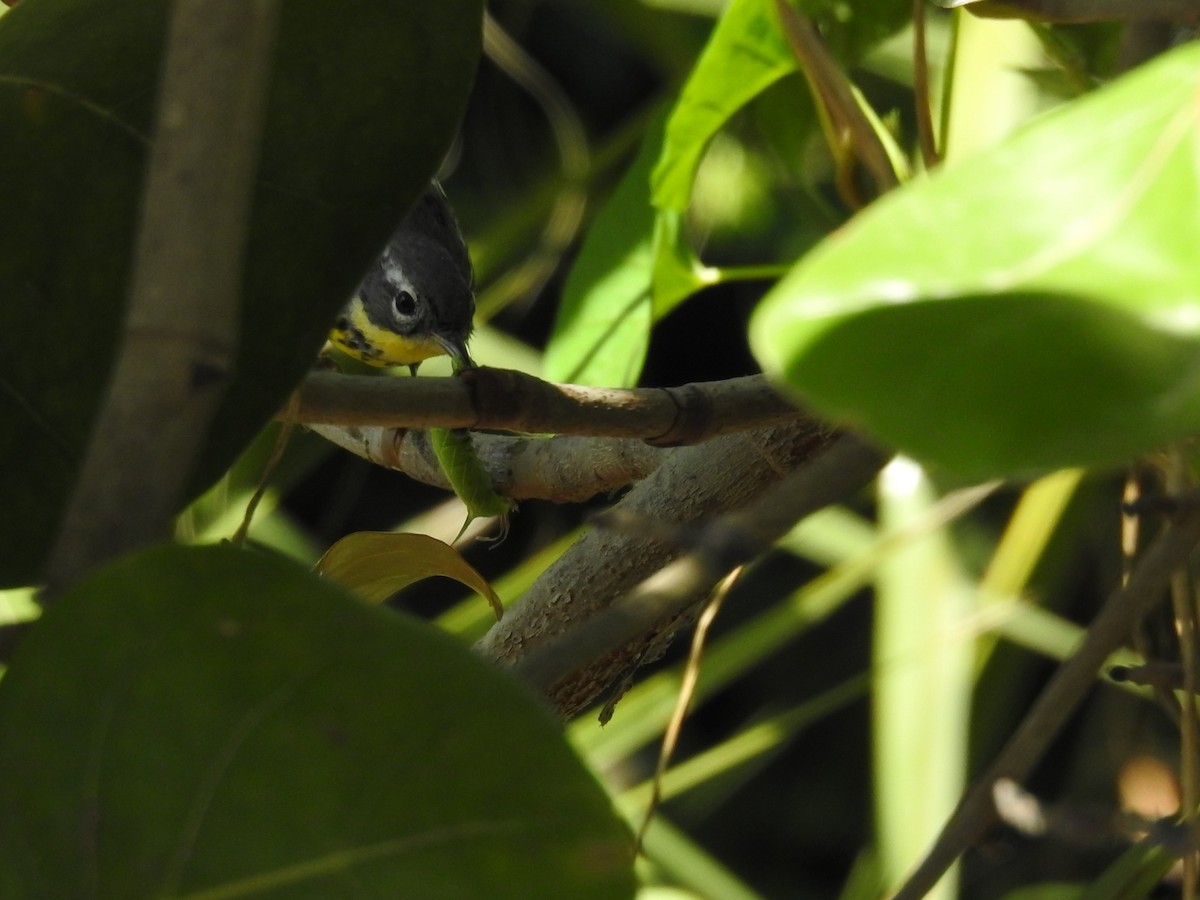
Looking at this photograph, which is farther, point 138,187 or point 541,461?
point 541,461

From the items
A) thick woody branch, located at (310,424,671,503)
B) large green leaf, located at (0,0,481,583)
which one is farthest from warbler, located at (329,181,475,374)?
large green leaf, located at (0,0,481,583)

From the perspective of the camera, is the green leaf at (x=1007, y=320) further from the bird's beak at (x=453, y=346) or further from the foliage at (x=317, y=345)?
the bird's beak at (x=453, y=346)

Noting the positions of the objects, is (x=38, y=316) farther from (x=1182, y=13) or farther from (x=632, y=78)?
(x=632, y=78)

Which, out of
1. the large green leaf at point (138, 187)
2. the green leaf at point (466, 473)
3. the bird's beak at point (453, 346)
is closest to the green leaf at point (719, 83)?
the green leaf at point (466, 473)

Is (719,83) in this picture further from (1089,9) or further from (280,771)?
(280,771)

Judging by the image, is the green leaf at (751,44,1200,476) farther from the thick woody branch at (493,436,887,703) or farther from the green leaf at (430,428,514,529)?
the green leaf at (430,428,514,529)

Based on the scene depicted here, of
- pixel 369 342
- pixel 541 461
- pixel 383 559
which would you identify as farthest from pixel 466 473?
pixel 369 342

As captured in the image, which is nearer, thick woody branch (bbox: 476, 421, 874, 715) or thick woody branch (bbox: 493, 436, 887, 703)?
thick woody branch (bbox: 493, 436, 887, 703)
